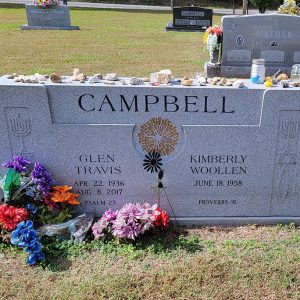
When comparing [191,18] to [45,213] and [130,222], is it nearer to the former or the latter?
[45,213]

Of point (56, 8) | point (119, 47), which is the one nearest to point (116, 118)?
point (119, 47)

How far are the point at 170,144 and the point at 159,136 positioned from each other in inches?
4.9

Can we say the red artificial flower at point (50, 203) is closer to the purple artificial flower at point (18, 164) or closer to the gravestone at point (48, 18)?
the purple artificial flower at point (18, 164)

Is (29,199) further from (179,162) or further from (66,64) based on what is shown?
(66,64)

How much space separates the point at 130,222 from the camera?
3.31m

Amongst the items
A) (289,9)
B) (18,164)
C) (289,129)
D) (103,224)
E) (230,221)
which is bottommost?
(230,221)

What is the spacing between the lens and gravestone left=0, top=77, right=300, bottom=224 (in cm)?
332

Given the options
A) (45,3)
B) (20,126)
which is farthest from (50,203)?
(45,3)

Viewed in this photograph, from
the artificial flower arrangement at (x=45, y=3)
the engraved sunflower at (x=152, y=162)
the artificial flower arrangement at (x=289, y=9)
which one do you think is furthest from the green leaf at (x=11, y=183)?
the artificial flower arrangement at (x=45, y=3)

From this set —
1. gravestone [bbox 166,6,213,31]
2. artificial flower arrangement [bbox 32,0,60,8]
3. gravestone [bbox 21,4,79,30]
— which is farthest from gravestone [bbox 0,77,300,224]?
gravestone [bbox 166,6,213,31]

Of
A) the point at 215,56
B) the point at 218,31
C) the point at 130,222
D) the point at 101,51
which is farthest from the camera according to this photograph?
the point at 101,51

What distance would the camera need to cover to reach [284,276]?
2.97m

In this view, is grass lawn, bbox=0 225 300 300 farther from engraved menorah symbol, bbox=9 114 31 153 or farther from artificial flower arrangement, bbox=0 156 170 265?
engraved menorah symbol, bbox=9 114 31 153

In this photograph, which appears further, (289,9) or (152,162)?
(289,9)
